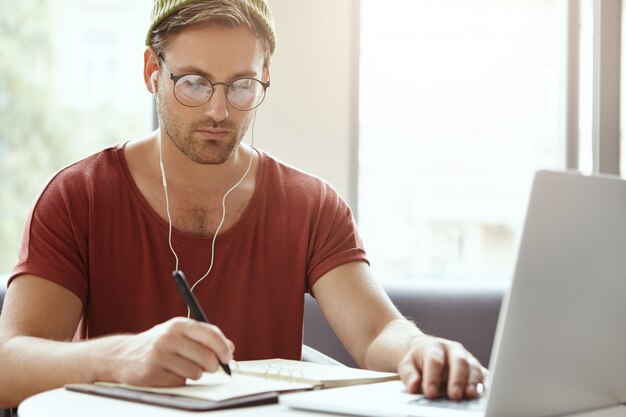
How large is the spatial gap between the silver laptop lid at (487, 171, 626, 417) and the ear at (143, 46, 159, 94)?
1.20m

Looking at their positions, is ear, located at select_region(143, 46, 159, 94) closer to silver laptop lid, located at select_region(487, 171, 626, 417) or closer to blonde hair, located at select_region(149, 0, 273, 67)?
blonde hair, located at select_region(149, 0, 273, 67)

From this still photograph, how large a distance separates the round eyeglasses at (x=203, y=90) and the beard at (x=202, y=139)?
0.14 ft

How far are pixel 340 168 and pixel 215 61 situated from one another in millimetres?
1514

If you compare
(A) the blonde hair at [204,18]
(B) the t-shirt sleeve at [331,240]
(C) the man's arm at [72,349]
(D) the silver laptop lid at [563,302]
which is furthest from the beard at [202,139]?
(D) the silver laptop lid at [563,302]

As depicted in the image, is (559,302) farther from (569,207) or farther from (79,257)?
(79,257)

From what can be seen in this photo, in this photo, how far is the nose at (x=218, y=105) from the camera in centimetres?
174

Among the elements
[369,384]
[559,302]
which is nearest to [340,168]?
[369,384]

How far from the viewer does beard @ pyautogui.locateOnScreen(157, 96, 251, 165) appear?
5.83ft

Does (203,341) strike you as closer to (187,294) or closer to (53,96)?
(187,294)

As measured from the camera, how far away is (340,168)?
10.6ft

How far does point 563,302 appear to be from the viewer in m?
0.95

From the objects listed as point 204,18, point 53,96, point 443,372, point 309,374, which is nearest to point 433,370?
point 443,372

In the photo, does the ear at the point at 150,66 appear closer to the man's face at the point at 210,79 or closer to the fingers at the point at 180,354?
the man's face at the point at 210,79

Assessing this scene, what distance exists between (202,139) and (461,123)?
2076 millimetres
